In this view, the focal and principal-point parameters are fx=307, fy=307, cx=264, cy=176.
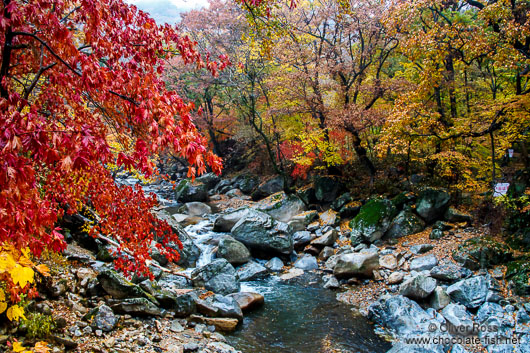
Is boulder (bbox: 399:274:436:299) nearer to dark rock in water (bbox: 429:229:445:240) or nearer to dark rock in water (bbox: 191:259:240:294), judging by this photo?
dark rock in water (bbox: 429:229:445:240)

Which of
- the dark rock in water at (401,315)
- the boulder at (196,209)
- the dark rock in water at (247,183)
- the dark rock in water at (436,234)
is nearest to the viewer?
the dark rock in water at (401,315)

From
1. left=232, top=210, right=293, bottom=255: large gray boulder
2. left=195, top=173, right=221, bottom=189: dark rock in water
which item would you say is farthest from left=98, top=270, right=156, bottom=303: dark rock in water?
left=195, top=173, right=221, bottom=189: dark rock in water

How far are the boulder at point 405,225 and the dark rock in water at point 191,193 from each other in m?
15.0

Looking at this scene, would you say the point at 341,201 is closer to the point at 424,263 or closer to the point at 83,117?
the point at 424,263

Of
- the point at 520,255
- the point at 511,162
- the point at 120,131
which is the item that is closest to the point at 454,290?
the point at 520,255

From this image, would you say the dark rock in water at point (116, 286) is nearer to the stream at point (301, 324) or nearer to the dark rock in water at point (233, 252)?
the stream at point (301, 324)

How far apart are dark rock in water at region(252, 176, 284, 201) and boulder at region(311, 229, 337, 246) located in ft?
28.9

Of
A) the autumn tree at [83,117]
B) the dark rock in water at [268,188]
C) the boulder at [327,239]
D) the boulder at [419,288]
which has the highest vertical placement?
the autumn tree at [83,117]

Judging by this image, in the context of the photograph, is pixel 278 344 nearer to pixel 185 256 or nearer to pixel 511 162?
pixel 185 256

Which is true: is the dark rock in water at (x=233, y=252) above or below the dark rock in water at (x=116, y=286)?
below

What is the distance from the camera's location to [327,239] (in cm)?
1214

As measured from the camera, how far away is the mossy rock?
6.88 metres

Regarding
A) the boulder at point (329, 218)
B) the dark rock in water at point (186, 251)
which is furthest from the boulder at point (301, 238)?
the dark rock in water at point (186, 251)

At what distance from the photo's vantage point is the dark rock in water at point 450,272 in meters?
8.15
